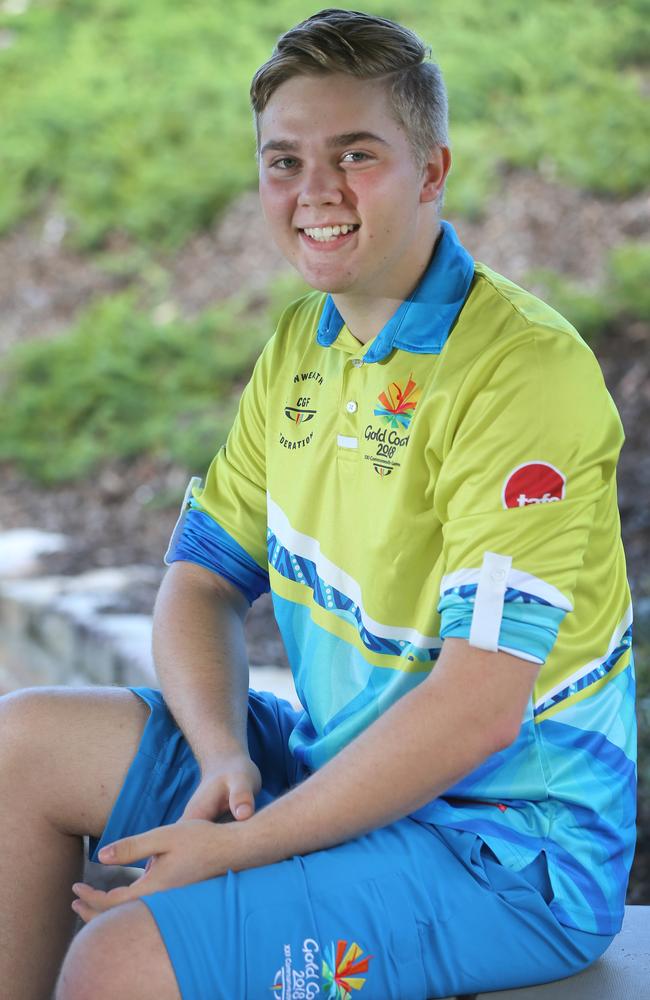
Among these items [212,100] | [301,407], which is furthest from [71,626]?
[212,100]

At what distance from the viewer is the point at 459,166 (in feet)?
23.8

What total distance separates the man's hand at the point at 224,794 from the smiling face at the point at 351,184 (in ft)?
2.46

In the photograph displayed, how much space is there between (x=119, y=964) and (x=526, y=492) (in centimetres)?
80

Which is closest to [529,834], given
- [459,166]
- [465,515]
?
[465,515]

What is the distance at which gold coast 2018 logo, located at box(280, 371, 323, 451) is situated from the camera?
88.8 inches

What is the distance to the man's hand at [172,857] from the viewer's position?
1838mm

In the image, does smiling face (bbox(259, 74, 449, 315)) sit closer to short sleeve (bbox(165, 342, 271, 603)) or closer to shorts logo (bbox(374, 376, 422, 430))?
shorts logo (bbox(374, 376, 422, 430))

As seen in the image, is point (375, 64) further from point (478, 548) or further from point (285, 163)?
point (478, 548)

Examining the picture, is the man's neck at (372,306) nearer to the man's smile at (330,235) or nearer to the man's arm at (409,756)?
the man's smile at (330,235)

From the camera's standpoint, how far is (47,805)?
2094mm

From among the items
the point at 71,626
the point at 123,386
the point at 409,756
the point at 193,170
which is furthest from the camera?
the point at 193,170

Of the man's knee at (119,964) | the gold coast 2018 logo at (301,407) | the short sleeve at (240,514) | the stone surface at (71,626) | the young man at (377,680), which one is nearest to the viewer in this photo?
the man's knee at (119,964)

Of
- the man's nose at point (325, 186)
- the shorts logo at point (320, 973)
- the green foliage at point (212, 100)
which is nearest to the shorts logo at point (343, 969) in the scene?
the shorts logo at point (320, 973)

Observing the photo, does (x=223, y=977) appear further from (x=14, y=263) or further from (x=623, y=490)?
(x=14, y=263)
